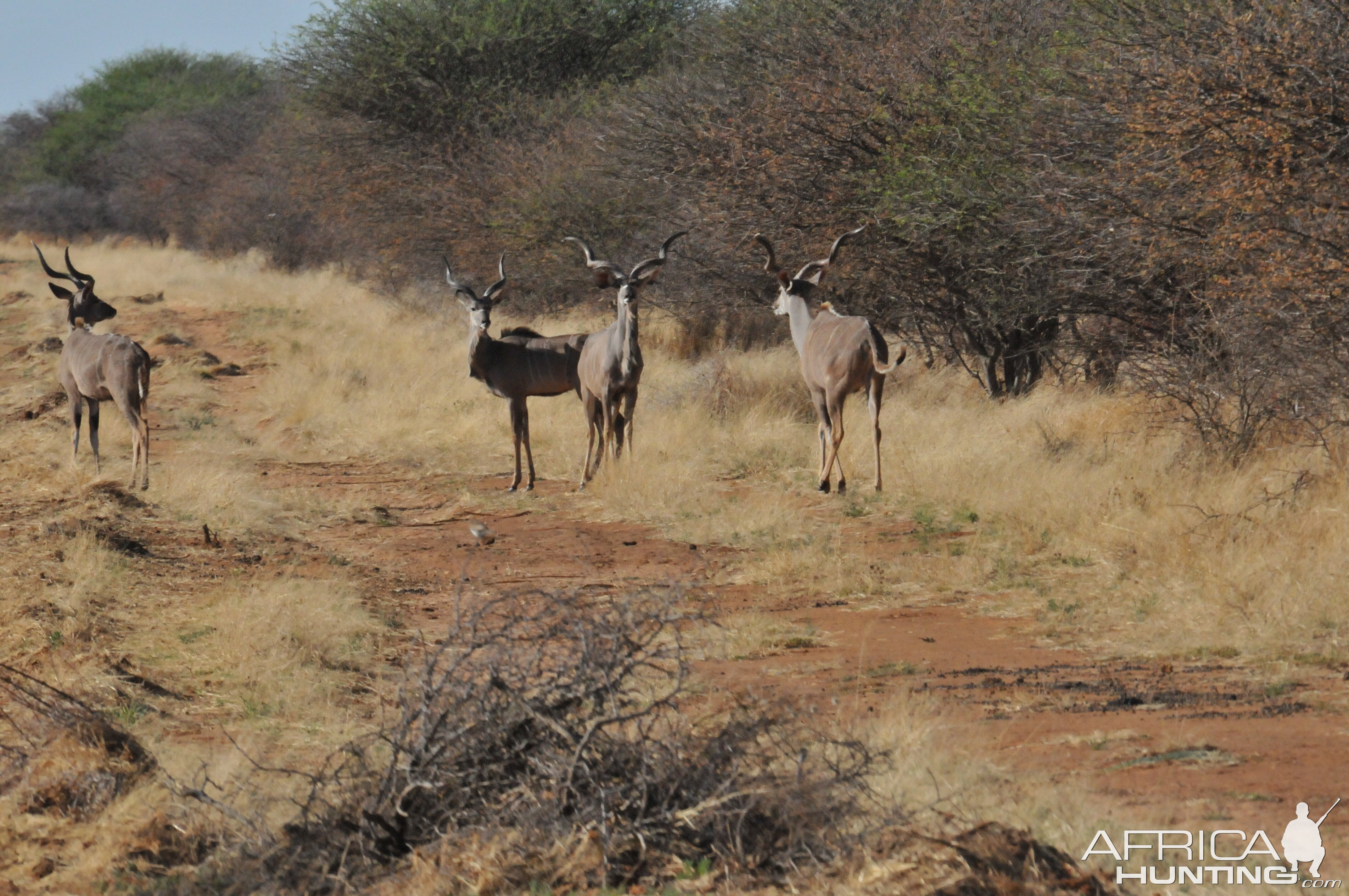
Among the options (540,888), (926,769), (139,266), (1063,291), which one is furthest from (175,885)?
(139,266)

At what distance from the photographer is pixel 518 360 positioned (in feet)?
41.3

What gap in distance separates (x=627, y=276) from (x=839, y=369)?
2422 millimetres

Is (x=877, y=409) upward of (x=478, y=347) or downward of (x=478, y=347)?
downward

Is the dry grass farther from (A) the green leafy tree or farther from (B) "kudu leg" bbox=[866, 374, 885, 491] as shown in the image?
(A) the green leafy tree

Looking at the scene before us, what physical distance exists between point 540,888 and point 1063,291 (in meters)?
8.84

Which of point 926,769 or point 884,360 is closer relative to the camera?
point 926,769

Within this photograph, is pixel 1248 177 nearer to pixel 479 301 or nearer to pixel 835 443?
pixel 835 443

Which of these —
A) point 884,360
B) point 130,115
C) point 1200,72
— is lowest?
point 884,360

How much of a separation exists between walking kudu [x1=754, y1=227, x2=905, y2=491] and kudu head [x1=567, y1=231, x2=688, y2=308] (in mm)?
992

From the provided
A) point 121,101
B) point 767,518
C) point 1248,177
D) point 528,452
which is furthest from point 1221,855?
point 121,101

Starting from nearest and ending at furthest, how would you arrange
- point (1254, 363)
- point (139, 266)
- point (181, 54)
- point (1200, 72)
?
point (1200, 72), point (1254, 363), point (139, 266), point (181, 54)

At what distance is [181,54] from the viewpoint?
175ft

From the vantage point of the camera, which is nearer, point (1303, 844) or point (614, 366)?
point (1303, 844)

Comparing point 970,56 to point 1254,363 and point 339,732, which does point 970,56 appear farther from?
point 339,732
